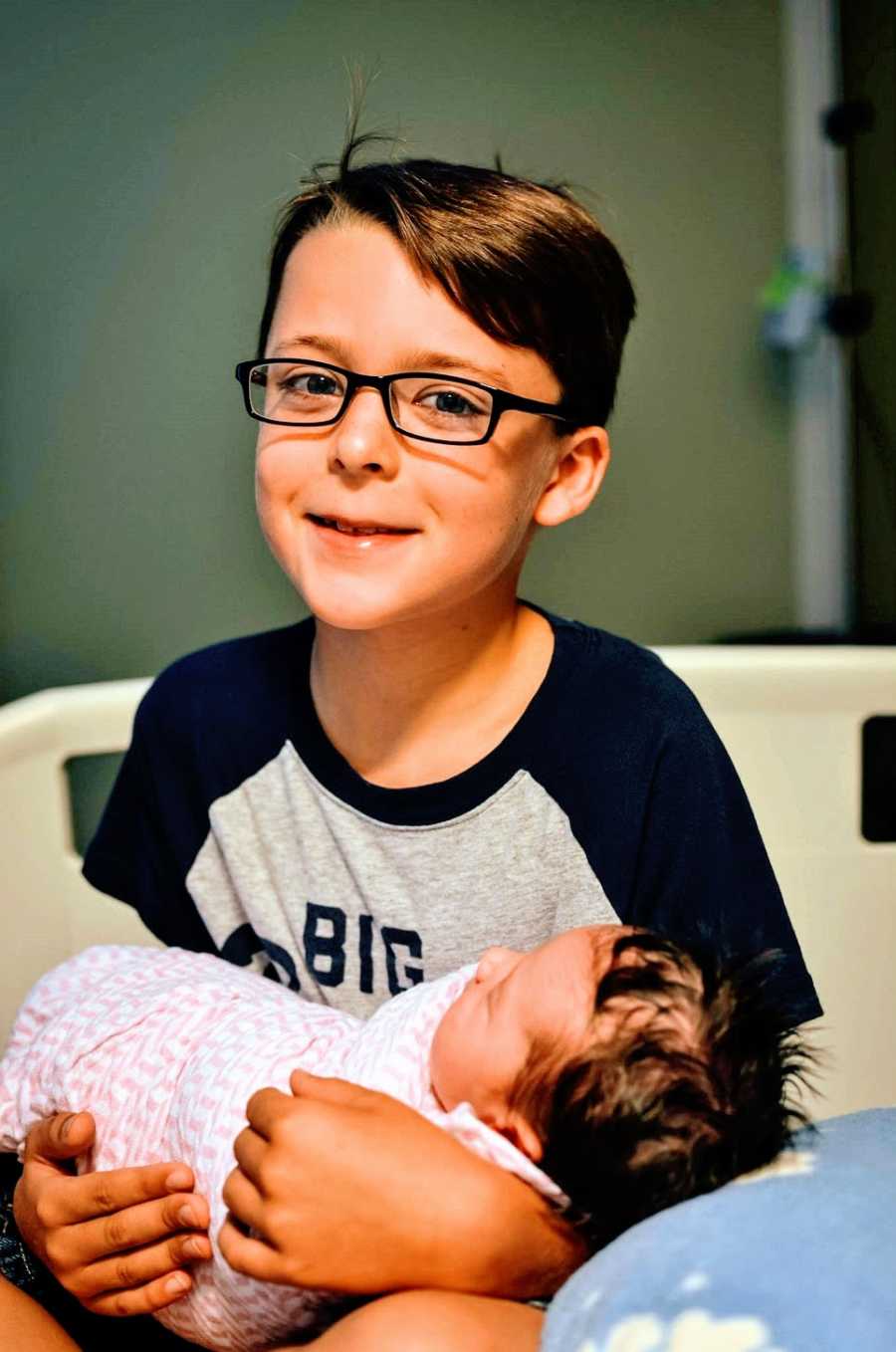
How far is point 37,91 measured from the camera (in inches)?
64.0

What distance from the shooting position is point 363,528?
95cm

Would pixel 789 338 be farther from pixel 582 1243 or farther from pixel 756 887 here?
pixel 582 1243

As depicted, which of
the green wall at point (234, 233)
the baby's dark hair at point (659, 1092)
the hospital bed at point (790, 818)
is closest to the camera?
the baby's dark hair at point (659, 1092)

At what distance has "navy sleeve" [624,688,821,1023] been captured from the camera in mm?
955

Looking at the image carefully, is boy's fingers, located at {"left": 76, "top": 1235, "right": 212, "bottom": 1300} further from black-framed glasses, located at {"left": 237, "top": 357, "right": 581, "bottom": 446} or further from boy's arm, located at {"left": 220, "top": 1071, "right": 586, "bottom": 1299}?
black-framed glasses, located at {"left": 237, "top": 357, "right": 581, "bottom": 446}

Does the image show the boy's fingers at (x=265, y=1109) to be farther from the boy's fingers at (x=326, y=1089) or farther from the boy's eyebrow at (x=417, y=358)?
the boy's eyebrow at (x=417, y=358)

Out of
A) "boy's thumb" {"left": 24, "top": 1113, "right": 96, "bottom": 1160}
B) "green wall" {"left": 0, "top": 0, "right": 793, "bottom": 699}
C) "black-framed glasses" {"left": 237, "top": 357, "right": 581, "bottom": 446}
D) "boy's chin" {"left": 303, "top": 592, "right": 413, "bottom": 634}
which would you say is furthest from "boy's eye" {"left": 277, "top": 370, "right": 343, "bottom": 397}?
"green wall" {"left": 0, "top": 0, "right": 793, "bottom": 699}

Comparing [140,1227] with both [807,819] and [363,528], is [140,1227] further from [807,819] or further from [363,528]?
[807,819]

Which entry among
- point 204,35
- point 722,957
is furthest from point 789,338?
point 722,957

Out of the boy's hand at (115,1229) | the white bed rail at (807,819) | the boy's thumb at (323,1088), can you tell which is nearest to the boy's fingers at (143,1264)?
the boy's hand at (115,1229)

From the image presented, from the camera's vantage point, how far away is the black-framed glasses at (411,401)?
0.92 meters

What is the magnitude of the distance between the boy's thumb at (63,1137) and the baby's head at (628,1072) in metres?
0.24

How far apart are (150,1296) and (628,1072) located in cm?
31

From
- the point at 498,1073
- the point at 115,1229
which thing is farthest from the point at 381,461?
the point at 115,1229
